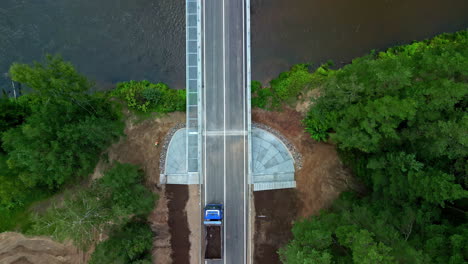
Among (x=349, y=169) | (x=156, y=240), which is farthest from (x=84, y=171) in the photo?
(x=349, y=169)

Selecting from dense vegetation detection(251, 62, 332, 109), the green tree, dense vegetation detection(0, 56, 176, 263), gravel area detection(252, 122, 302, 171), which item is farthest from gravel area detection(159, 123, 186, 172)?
dense vegetation detection(251, 62, 332, 109)

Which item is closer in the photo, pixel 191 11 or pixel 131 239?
pixel 131 239

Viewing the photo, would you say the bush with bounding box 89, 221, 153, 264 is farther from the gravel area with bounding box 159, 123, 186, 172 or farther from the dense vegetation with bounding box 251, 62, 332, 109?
the dense vegetation with bounding box 251, 62, 332, 109

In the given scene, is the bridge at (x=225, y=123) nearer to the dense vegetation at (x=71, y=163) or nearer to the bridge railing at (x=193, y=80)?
the bridge railing at (x=193, y=80)

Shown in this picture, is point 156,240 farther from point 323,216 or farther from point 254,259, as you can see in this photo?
point 323,216

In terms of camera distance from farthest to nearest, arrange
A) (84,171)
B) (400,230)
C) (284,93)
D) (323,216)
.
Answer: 1. (284,93)
2. (84,171)
3. (323,216)
4. (400,230)

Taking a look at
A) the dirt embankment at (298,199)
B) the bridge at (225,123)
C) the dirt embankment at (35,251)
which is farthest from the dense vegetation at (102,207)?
the dirt embankment at (298,199)

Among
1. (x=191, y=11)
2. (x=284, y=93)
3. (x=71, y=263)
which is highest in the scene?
(x=191, y=11)
